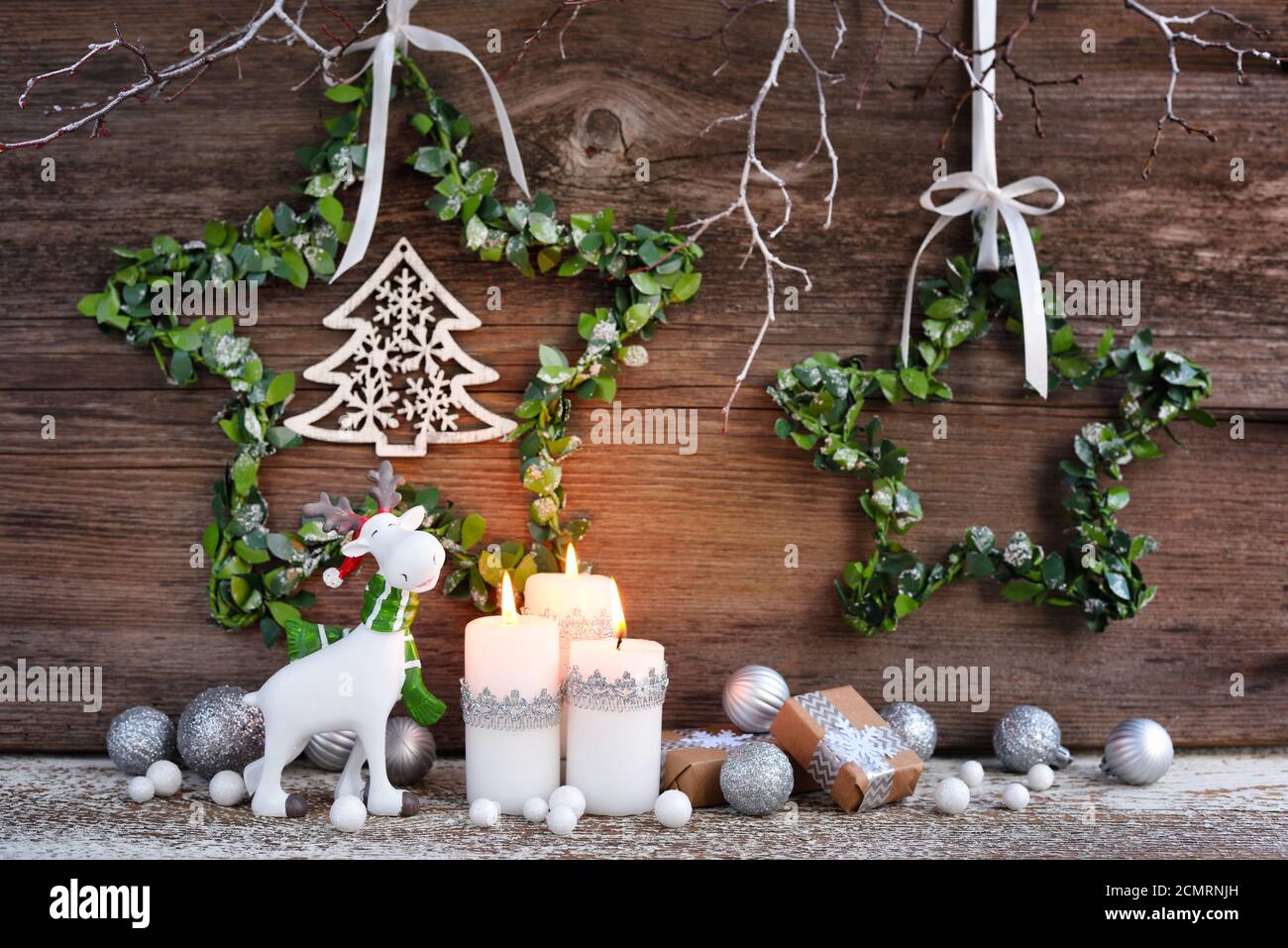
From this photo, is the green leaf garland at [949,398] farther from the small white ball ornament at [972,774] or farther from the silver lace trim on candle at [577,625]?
the silver lace trim on candle at [577,625]

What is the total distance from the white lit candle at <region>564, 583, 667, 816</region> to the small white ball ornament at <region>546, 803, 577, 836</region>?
81 millimetres

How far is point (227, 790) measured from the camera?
4.58 ft

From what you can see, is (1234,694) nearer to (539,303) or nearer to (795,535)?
(795,535)

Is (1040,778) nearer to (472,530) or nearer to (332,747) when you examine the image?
(472,530)

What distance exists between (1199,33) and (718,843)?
4.81ft

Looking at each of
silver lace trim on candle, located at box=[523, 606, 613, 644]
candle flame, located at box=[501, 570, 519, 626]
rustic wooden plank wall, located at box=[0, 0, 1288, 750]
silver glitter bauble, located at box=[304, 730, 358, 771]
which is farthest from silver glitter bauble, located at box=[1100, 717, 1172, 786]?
silver glitter bauble, located at box=[304, 730, 358, 771]

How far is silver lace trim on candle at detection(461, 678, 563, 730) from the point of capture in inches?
54.0

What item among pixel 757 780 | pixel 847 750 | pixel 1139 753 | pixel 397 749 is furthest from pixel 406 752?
pixel 1139 753

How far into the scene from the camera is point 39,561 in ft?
5.48

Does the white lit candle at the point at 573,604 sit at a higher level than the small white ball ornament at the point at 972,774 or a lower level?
higher

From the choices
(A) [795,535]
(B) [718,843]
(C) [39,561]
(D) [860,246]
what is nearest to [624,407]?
(A) [795,535]

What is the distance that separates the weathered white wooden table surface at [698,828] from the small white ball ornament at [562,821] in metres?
0.01

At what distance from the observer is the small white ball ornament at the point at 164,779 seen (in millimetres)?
1440

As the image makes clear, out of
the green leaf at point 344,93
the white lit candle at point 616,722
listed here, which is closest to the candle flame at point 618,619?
the white lit candle at point 616,722
